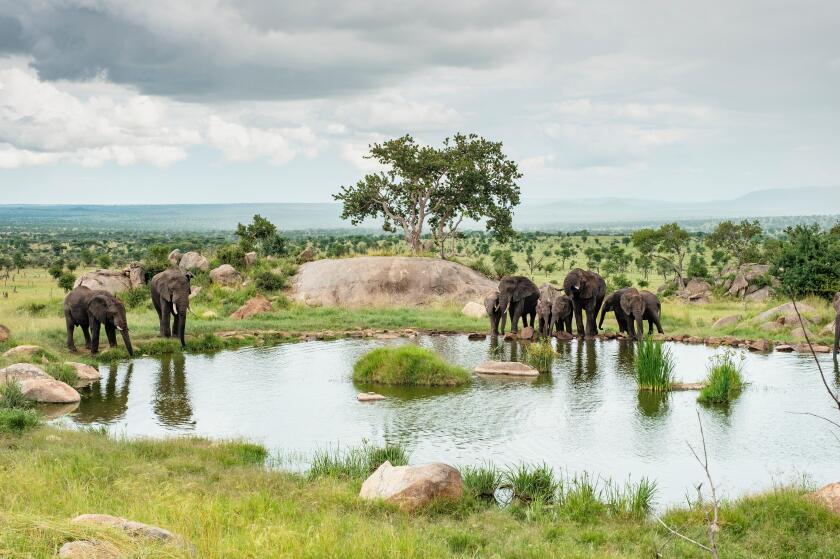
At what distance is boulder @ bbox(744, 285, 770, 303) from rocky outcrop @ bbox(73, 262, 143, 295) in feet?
96.1

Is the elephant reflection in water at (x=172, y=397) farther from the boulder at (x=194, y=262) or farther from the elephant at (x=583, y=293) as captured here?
the boulder at (x=194, y=262)

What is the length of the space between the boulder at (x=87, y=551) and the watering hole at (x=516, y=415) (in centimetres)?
605

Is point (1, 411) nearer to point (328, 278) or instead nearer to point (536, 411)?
point (536, 411)

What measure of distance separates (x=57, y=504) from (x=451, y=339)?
19067mm

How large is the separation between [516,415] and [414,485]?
6.43 metres

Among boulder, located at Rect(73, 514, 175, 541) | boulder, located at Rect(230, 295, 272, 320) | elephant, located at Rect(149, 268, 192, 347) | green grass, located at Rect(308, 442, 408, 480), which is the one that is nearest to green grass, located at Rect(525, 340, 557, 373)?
green grass, located at Rect(308, 442, 408, 480)

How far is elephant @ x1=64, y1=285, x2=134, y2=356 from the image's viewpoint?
22266 mm

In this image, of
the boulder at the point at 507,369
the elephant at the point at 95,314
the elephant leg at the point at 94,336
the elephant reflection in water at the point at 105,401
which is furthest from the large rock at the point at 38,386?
the boulder at the point at 507,369

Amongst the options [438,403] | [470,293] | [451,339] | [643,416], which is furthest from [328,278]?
[643,416]

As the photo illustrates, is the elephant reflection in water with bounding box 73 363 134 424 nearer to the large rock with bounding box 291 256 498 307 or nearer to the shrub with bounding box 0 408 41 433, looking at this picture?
the shrub with bounding box 0 408 41 433

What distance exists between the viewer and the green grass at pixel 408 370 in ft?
63.6

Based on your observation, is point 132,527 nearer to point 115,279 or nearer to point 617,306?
point 617,306

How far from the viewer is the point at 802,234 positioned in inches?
1448

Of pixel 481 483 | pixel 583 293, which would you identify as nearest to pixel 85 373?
pixel 481 483
